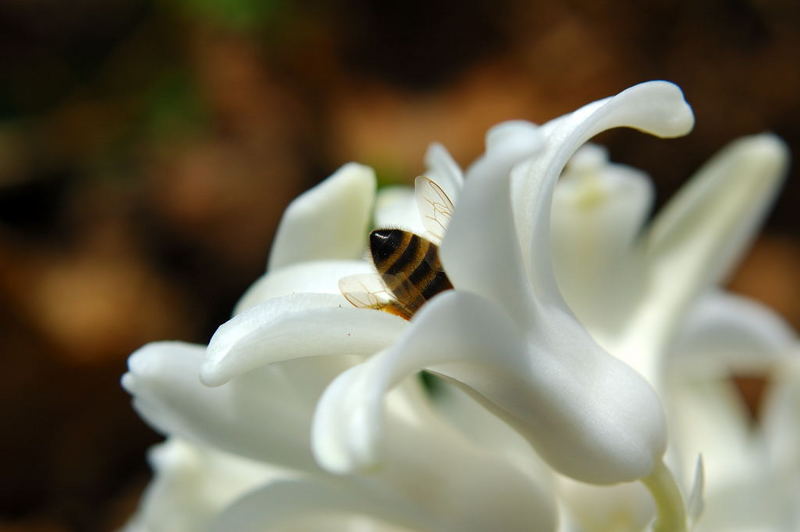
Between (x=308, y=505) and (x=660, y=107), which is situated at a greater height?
(x=660, y=107)

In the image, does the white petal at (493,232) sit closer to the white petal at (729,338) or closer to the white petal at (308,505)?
the white petal at (308,505)

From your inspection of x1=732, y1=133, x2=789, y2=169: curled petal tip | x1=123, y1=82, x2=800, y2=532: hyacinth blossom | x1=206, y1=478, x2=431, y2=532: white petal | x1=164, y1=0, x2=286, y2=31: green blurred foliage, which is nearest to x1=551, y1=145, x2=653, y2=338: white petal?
x1=123, y1=82, x2=800, y2=532: hyacinth blossom

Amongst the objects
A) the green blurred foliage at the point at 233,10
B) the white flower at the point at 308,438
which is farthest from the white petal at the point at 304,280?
the green blurred foliage at the point at 233,10

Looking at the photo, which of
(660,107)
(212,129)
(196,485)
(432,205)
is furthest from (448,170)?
(212,129)

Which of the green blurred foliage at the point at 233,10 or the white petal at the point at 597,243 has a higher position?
the green blurred foliage at the point at 233,10

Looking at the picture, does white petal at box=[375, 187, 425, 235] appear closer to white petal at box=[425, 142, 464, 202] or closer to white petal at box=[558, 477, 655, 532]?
white petal at box=[425, 142, 464, 202]

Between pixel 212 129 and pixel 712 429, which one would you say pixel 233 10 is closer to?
pixel 212 129

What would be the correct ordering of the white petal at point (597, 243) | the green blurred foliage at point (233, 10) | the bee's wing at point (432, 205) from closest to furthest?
the bee's wing at point (432, 205) → the white petal at point (597, 243) → the green blurred foliage at point (233, 10)
